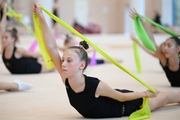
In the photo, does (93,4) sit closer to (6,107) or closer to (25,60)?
(25,60)

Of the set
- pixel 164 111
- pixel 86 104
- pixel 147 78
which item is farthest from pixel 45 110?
pixel 147 78

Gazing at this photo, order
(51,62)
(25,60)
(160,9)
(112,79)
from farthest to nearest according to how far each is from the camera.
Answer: (160,9), (25,60), (112,79), (51,62)

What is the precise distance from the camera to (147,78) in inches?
243

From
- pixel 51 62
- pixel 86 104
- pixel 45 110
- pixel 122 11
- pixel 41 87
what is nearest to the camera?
pixel 86 104

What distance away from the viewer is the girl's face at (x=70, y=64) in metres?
3.12

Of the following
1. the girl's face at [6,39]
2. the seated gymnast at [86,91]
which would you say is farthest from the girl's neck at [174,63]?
the girl's face at [6,39]

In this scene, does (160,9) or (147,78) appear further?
(160,9)

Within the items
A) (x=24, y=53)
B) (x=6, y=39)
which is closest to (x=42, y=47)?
(x=6, y=39)

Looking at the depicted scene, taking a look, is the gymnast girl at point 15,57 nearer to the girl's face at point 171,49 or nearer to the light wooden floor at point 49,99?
the light wooden floor at point 49,99

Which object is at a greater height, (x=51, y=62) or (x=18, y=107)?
(x=51, y=62)

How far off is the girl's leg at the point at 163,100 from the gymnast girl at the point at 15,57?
10.5 ft

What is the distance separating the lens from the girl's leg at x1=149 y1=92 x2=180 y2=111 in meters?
3.57

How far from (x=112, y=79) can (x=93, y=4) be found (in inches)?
868

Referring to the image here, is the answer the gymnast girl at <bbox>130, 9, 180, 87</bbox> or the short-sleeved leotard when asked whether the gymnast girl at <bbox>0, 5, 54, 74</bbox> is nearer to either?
the gymnast girl at <bbox>130, 9, 180, 87</bbox>
